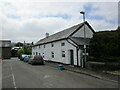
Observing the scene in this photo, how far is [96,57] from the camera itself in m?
19.0

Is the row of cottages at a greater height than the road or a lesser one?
greater

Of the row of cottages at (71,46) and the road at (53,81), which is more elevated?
the row of cottages at (71,46)

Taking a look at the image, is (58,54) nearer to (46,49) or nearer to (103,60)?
(46,49)

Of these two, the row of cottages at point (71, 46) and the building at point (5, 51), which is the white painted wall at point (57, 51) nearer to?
the row of cottages at point (71, 46)

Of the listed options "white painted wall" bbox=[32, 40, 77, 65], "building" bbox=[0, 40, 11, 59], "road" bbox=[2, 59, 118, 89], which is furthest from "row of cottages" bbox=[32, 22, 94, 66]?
"building" bbox=[0, 40, 11, 59]

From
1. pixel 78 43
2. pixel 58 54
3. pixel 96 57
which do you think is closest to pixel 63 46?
pixel 58 54

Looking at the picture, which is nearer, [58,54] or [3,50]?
[58,54]

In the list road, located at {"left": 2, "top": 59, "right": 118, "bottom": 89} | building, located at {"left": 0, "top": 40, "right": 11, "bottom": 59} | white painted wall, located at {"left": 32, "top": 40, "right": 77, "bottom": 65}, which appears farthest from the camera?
building, located at {"left": 0, "top": 40, "right": 11, "bottom": 59}

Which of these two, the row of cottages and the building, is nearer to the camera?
the row of cottages

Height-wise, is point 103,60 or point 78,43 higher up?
point 78,43

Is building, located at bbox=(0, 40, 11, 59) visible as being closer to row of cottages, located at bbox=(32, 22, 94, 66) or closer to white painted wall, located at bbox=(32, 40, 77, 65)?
white painted wall, located at bbox=(32, 40, 77, 65)

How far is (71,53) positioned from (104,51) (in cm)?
558

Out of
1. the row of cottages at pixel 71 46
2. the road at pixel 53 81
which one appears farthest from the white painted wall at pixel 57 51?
the road at pixel 53 81

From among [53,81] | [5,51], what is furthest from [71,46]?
[5,51]
